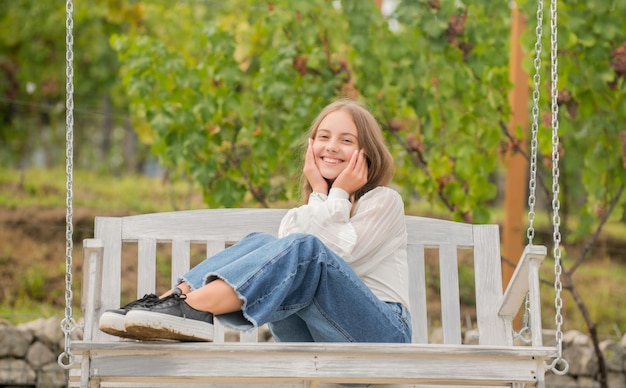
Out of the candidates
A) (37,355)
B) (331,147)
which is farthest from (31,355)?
(331,147)

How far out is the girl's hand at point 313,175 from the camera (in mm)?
3260

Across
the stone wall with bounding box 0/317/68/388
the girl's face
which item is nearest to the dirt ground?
the stone wall with bounding box 0/317/68/388

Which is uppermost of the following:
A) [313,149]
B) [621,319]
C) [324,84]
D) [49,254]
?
[324,84]

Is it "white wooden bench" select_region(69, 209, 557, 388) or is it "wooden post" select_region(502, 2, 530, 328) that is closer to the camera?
"white wooden bench" select_region(69, 209, 557, 388)

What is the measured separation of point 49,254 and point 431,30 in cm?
313

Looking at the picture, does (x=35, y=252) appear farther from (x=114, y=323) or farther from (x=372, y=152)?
(x=114, y=323)

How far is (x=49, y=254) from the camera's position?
6480 mm

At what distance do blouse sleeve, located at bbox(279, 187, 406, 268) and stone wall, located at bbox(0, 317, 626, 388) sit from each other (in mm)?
1814

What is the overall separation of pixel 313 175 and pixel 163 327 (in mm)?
912

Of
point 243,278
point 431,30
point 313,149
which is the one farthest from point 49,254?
point 243,278

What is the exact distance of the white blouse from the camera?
300 centimetres

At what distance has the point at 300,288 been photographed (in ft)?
9.22

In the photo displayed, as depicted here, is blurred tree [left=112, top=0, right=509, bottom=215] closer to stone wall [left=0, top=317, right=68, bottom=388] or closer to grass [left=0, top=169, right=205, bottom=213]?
stone wall [left=0, top=317, right=68, bottom=388]

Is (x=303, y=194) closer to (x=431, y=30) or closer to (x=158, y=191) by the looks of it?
(x=431, y=30)
